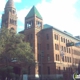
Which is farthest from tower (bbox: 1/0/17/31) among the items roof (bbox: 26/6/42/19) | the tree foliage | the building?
the tree foliage

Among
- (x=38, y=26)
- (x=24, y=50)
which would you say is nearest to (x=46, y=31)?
(x=38, y=26)

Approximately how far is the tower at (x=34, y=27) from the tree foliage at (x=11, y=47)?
1260 centimetres

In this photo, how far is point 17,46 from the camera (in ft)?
121

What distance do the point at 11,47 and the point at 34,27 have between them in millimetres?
16573

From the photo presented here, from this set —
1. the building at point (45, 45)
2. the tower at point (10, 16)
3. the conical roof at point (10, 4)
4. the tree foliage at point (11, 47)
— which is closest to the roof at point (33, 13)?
the building at point (45, 45)

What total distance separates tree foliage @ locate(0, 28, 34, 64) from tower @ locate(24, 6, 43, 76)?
41.3 ft

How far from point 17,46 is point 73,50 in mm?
39422

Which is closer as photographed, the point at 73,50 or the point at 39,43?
the point at 39,43

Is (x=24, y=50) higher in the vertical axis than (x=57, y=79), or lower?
higher

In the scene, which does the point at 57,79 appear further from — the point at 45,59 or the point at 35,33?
the point at 35,33

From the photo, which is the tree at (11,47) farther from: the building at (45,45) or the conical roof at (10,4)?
the conical roof at (10,4)

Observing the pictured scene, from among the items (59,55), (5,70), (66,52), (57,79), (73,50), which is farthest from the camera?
(73,50)

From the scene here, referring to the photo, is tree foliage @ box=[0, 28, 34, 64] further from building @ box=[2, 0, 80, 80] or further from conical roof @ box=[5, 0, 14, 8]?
conical roof @ box=[5, 0, 14, 8]

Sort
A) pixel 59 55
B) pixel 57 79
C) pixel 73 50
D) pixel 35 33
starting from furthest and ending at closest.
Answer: pixel 73 50 < pixel 59 55 < pixel 35 33 < pixel 57 79
